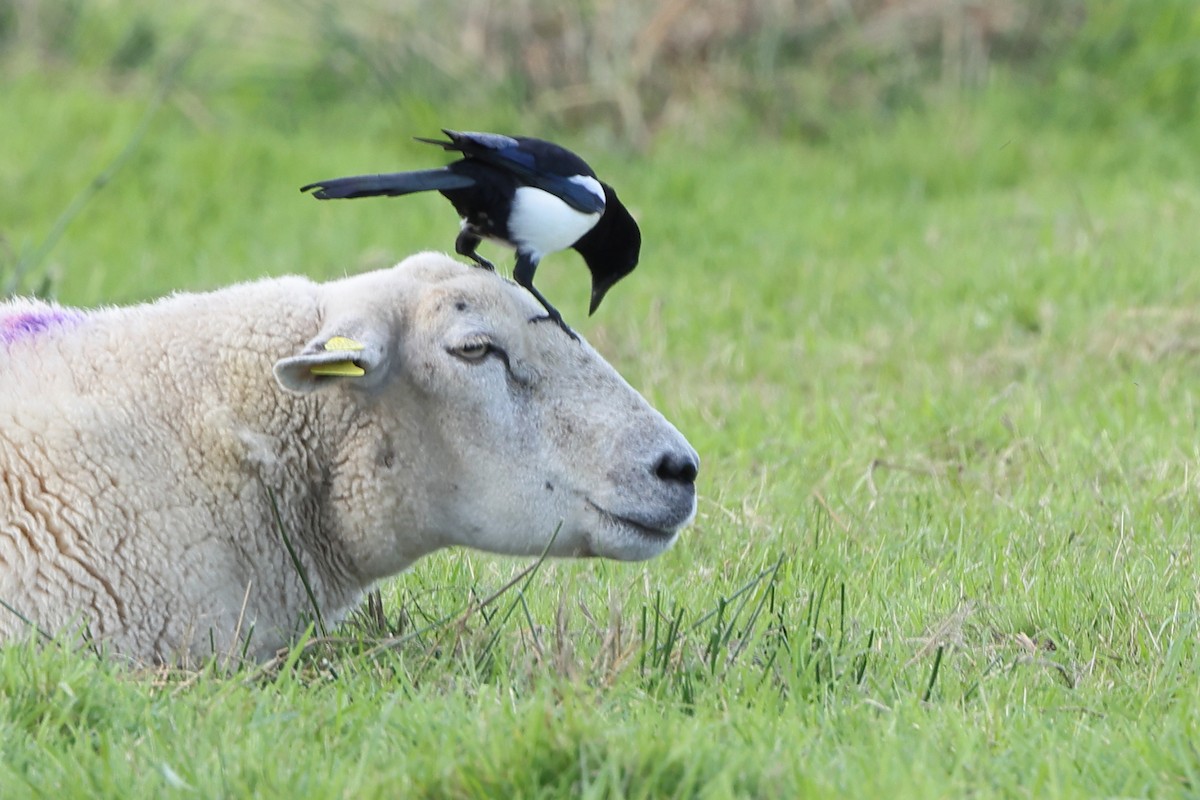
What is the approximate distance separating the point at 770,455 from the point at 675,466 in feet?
6.67

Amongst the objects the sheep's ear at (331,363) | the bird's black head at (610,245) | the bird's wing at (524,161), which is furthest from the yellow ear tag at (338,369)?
the bird's black head at (610,245)

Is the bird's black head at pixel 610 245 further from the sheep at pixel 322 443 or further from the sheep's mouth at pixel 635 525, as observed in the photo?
the sheep's mouth at pixel 635 525

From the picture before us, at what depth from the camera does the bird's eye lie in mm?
3525

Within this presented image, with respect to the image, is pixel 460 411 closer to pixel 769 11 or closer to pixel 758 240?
pixel 758 240

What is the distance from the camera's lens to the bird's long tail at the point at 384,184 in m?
3.55

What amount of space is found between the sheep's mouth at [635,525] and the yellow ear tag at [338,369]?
556 mm

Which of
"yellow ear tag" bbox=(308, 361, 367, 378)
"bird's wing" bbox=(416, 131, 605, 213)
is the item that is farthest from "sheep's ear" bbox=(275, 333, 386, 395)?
"bird's wing" bbox=(416, 131, 605, 213)

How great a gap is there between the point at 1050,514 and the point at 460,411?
1.98m

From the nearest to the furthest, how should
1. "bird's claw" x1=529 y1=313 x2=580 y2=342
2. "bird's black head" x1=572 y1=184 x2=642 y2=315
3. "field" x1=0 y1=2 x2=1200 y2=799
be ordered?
1. "field" x1=0 y1=2 x2=1200 y2=799
2. "bird's claw" x1=529 y1=313 x2=580 y2=342
3. "bird's black head" x1=572 y1=184 x2=642 y2=315

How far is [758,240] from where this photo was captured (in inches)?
341

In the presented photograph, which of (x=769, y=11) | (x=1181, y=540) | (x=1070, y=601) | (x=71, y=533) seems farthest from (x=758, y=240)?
(x=71, y=533)

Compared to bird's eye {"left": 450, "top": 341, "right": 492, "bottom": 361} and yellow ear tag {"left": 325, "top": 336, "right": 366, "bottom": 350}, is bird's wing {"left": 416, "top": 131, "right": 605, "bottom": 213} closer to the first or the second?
bird's eye {"left": 450, "top": 341, "right": 492, "bottom": 361}

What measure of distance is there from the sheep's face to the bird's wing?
43 cm

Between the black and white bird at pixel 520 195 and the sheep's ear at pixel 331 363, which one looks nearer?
the sheep's ear at pixel 331 363
